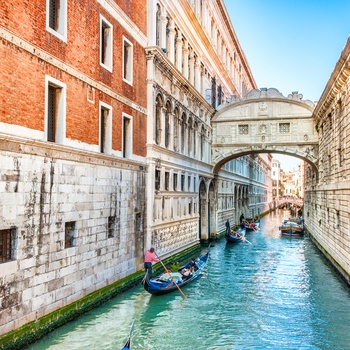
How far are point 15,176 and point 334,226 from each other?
40.6 ft

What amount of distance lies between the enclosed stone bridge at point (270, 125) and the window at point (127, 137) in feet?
36.7

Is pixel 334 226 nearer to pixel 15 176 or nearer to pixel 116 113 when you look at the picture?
pixel 116 113

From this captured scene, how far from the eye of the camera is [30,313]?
819 cm

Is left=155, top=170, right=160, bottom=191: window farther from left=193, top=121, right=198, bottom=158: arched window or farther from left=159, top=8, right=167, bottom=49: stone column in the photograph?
left=193, top=121, right=198, bottom=158: arched window

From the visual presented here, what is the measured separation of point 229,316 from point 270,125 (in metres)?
14.1

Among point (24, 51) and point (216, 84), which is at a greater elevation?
point (216, 84)

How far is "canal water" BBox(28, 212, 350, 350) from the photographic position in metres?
8.76

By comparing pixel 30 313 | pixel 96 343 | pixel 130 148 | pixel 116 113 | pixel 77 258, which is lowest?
pixel 96 343

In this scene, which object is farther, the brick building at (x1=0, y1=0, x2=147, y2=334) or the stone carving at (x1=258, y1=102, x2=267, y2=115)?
the stone carving at (x1=258, y1=102, x2=267, y2=115)

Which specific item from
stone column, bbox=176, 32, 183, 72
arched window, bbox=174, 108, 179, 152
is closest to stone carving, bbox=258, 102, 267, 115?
stone column, bbox=176, 32, 183, 72

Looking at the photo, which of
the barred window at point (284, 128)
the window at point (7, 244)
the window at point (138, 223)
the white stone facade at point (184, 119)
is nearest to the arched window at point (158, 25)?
the white stone facade at point (184, 119)

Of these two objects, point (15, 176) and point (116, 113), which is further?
point (116, 113)

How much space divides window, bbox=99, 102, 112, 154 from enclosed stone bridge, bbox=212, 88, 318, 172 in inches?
499

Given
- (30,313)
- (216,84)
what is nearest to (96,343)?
(30,313)
